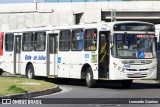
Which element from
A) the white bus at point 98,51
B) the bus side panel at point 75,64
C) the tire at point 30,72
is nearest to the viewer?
the white bus at point 98,51

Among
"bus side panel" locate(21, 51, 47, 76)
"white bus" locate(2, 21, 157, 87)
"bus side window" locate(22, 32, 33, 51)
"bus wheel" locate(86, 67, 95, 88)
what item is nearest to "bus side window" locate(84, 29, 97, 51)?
"white bus" locate(2, 21, 157, 87)

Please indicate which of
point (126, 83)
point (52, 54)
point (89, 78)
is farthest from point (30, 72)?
point (126, 83)

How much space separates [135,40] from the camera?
2411 cm

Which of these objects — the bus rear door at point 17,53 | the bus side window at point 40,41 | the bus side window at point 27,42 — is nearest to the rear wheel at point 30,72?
the bus rear door at point 17,53

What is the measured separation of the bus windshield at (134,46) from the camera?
23.9 metres

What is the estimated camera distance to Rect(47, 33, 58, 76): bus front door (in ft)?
91.5

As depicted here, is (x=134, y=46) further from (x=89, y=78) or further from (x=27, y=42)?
(x=27, y=42)

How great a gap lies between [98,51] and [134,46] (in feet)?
5.25

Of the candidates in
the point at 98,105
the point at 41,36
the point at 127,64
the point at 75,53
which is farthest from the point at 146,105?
the point at 41,36

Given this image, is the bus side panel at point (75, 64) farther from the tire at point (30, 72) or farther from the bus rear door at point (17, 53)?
the bus rear door at point (17, 53)

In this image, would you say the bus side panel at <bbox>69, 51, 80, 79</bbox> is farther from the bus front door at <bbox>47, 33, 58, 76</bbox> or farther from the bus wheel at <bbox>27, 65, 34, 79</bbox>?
the bus wheel at <bbox>27, 65, 34, 79</bbox>

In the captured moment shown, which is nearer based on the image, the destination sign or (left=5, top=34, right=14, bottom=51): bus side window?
the destination sign

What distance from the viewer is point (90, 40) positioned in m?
24.9

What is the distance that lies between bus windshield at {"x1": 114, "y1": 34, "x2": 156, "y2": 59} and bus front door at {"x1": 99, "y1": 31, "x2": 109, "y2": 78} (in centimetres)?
55
